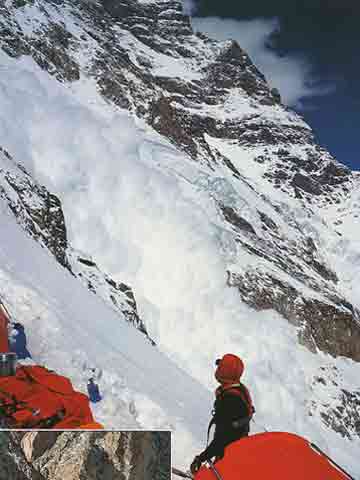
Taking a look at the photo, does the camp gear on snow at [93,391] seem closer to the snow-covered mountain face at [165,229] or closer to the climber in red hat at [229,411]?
the climber in red hat at [229,411]

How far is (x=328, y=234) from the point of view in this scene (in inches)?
2260

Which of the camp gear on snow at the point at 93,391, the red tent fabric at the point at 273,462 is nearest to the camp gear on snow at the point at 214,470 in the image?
the red tent fabric at the point at 273,462

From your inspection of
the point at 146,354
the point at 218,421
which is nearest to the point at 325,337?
the point at 146,354

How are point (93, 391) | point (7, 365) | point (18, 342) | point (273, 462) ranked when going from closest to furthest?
1. point (273, 462)
2. point (7, 365)
3. point (18, 342)
4. point (93, 391)

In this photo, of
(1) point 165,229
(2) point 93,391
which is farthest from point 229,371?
(1) point 165,229

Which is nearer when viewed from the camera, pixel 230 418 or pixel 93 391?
pixel 230 418

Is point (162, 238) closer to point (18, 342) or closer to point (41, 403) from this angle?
point (18, 342)

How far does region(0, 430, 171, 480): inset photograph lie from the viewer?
90.1 inches

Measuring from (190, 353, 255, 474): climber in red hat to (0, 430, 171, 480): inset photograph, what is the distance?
94 cm

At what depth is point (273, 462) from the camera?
2.92 metres

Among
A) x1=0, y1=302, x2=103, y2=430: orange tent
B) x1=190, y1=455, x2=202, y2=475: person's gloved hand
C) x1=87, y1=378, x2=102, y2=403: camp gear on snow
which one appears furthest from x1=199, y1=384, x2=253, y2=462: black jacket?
x1=87, y1=378, x2=102, y2=403: camp gear on snow

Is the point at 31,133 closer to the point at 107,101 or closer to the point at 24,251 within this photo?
the point at 107,101

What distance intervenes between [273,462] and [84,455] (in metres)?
1.07

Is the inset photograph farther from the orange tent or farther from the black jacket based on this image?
the black jacket
